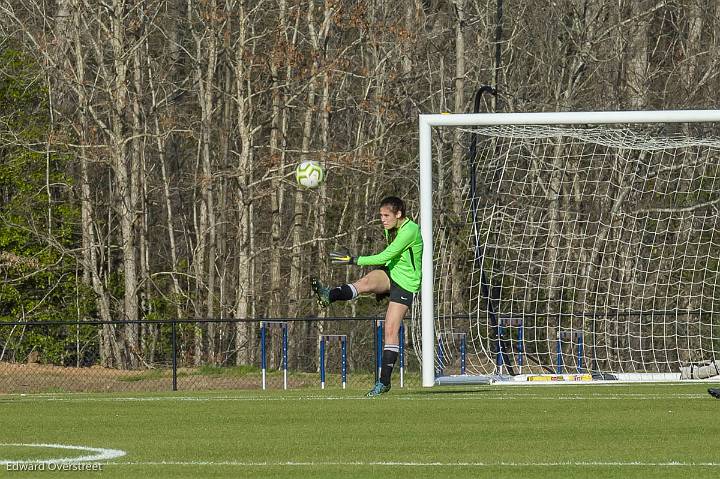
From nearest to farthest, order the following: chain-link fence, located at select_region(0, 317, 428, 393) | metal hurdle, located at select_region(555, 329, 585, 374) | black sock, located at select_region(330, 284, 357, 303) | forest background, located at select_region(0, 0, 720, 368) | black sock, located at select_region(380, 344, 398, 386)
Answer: black sock, located at select_region(330, 284, 357, 303)
black sock, located at select_region(380, 344, 398, 386)
metal hurdle, located at select_region(555, 329, 585, 374)
chain-link fence, located at select_region(0, 317, 428, 393)
forest background, located at select_region(0, 0, 720, 368)

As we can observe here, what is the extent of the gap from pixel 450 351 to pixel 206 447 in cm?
984

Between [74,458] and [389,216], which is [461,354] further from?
[74,458]

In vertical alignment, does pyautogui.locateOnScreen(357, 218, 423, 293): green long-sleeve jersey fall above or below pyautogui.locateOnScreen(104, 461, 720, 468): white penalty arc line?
above

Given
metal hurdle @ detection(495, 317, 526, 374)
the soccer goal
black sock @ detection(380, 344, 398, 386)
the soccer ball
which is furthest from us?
the soccer goal

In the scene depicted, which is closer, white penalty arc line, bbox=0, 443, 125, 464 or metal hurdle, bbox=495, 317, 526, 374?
white penalty arc line, bbox=0, 443, 125, 464

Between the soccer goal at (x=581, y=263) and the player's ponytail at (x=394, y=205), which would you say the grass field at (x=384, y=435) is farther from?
Answer: the soccer goal at (x=581, y=263)

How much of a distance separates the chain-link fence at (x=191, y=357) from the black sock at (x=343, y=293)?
8209mm

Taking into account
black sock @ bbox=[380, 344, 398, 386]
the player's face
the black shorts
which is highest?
the player's face

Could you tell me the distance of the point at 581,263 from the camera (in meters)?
18.7

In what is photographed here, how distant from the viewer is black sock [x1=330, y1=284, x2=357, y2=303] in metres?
12.7

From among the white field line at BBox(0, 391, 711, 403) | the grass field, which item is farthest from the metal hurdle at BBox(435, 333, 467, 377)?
the grass field

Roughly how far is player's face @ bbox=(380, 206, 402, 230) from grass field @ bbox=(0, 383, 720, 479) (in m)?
1.60

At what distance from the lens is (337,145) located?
108 feet

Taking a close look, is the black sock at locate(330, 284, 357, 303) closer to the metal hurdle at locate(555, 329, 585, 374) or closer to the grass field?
the grass field
